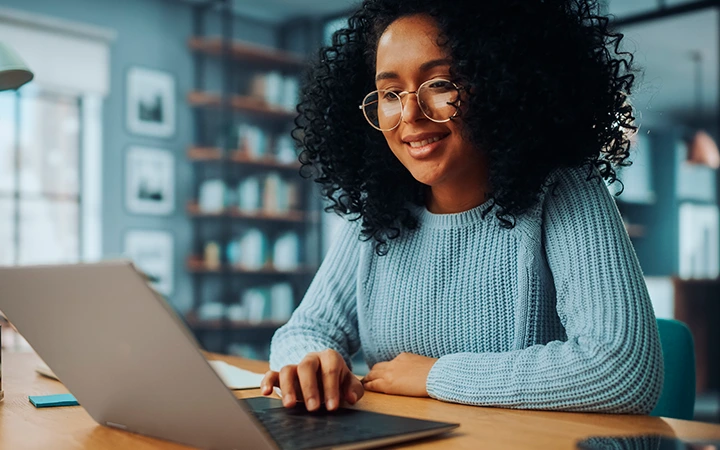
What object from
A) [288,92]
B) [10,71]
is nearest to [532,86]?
[10,71]

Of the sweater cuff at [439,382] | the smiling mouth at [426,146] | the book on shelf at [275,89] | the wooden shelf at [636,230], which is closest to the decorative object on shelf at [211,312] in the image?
the book on shelf at [275,89]

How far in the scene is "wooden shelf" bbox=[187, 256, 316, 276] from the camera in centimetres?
518

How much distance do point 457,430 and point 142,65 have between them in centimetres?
477

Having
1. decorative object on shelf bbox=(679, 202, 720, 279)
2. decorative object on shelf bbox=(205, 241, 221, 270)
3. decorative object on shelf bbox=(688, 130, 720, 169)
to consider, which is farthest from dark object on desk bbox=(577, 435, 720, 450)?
decorative object on shelf bbox=(679, 202, 720, 279)

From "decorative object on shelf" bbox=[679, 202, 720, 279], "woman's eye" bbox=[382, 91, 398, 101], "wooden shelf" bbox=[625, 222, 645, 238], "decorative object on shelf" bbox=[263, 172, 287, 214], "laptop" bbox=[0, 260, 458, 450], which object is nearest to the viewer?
"laptop" bbox=[0, 260, 458, 450]

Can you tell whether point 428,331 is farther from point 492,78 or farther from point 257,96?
point 257,96

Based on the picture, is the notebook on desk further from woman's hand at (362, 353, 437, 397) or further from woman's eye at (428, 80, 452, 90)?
woman's eye at (428, 80, 452, 90)

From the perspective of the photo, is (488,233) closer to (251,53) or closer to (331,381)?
(331,381)

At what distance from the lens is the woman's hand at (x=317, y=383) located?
0.89 m

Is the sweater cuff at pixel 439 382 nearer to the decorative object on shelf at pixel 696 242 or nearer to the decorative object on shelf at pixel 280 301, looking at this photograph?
the decorative object on shelf at pixel 280 301

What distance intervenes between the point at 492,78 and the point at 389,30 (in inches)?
8.6

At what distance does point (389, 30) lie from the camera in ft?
4.10

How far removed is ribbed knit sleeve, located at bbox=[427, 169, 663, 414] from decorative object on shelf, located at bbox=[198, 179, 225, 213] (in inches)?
168

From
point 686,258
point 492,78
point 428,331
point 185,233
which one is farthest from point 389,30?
point 686,258
